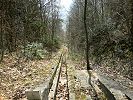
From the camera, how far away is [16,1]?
28297mm

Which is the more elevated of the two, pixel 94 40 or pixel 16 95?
pixel 94 40

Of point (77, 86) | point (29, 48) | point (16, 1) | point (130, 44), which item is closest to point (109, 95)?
point (77, 86)

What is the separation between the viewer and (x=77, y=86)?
12.2 metres

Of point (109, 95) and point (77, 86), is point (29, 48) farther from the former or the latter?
point (109, 95)

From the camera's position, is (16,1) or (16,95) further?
(16,1)

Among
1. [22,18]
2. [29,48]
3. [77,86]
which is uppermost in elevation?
[22,18]

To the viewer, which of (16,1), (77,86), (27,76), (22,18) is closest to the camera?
(77,86)

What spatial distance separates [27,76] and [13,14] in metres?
15.8

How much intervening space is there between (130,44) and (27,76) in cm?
1137

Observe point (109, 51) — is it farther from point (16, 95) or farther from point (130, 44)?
point (16, 95)

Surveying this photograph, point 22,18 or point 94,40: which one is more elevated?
point 22,18

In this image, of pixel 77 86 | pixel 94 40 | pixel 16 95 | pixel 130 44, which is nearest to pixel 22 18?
pixel 94 40

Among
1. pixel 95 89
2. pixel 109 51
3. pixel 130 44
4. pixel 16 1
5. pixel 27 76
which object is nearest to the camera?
pixel 95 89

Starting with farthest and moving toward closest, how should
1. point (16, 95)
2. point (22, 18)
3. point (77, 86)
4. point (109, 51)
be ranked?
point (22, 18), point (109, 51), point (77, 86), point (16, 95)
